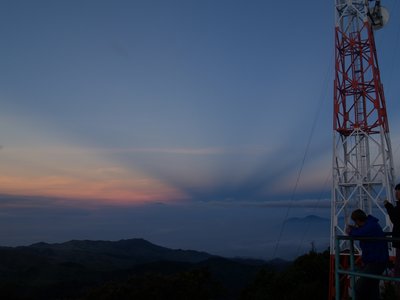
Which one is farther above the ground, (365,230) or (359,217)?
(359,217)

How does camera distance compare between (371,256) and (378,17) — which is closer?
(371,256)

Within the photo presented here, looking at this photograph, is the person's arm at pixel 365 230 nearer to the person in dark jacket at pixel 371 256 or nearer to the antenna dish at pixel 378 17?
the person in dark jacket at pixel 371 256

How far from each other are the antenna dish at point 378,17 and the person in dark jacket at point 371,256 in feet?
67.9

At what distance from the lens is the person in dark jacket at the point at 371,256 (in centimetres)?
Result: 514

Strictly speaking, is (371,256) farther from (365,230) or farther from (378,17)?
(378,17)

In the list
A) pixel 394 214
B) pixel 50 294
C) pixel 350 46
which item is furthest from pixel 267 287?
pixel 50 294

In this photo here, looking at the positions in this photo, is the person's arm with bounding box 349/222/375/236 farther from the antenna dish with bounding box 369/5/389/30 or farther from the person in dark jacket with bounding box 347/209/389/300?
the antenna dish with bounding box 369/5/389/30

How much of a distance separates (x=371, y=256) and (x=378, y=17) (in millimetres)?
21237

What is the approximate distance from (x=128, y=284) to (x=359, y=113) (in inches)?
1283

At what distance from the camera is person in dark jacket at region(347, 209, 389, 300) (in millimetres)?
5141

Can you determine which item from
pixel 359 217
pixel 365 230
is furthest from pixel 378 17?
pixel 365 230

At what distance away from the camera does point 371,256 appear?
5.15 m

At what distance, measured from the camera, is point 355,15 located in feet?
74.3

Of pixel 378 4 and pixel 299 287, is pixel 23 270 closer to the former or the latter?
pixel 299 287
